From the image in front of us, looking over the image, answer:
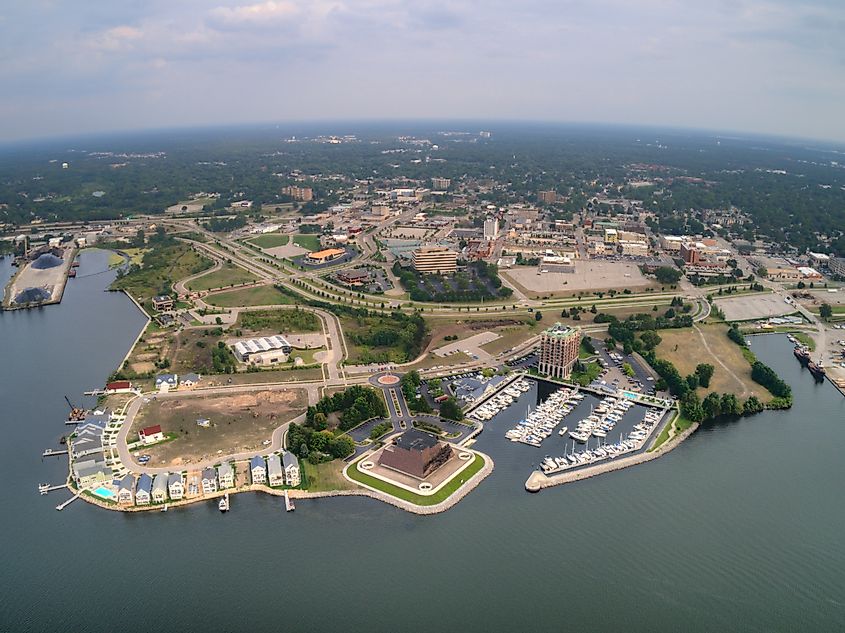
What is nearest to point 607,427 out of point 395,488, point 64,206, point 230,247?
point 395,488

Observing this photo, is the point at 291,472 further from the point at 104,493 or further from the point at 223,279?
the point at 223,279

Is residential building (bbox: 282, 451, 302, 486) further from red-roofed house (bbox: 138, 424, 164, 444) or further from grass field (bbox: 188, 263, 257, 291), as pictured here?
grass field (bbox: 188, 263, 257, 291)

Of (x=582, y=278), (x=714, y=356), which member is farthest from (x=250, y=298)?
(x=714, y=356)

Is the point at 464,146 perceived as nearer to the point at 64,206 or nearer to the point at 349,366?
the point at 64,206

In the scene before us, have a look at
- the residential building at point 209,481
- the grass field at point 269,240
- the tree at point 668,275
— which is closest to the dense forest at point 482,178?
the grass field at point 269,240

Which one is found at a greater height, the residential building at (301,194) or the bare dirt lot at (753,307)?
the residential building at (301,194)

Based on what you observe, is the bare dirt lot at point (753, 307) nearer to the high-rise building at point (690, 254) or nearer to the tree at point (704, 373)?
the high-rise building at point (690, 254)
